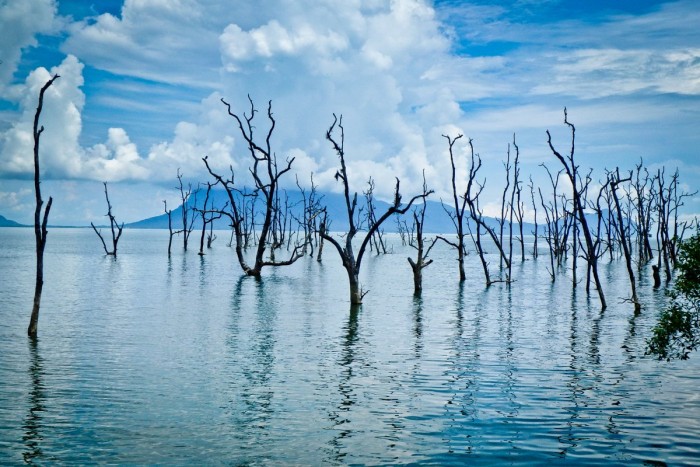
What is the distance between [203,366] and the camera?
59.0ft

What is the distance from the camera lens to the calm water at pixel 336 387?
447 inches

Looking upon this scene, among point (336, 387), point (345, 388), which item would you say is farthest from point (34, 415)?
point (345, 388)

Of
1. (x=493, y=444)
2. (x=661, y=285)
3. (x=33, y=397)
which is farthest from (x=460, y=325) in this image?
(x=661, y=285)

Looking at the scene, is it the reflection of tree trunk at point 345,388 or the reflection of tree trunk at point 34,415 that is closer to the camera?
the reflection of tree trunk at point 34,415

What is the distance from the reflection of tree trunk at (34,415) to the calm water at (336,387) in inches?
1.8

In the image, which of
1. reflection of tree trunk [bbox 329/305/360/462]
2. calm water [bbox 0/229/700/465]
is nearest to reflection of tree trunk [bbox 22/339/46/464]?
calm water [bbox 0/229/700/465]

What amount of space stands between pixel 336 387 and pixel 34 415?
6.85 metres

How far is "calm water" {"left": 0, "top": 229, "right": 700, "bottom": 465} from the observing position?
11359 mm

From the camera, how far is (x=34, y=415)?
1288 cm

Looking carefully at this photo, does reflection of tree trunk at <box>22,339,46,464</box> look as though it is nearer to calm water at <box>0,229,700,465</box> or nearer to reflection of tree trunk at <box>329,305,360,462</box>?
calm water at <box>0,229,700,465</box>

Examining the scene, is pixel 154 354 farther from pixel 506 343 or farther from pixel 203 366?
pixel 506 343

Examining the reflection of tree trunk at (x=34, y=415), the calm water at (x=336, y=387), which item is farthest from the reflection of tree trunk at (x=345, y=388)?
the reflection of tree trunk at (x=34, y=415)

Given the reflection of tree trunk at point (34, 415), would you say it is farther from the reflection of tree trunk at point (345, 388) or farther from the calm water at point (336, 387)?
the reflection of tree trunk at point (345, 388)

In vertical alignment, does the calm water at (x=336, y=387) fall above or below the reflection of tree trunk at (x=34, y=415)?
below
